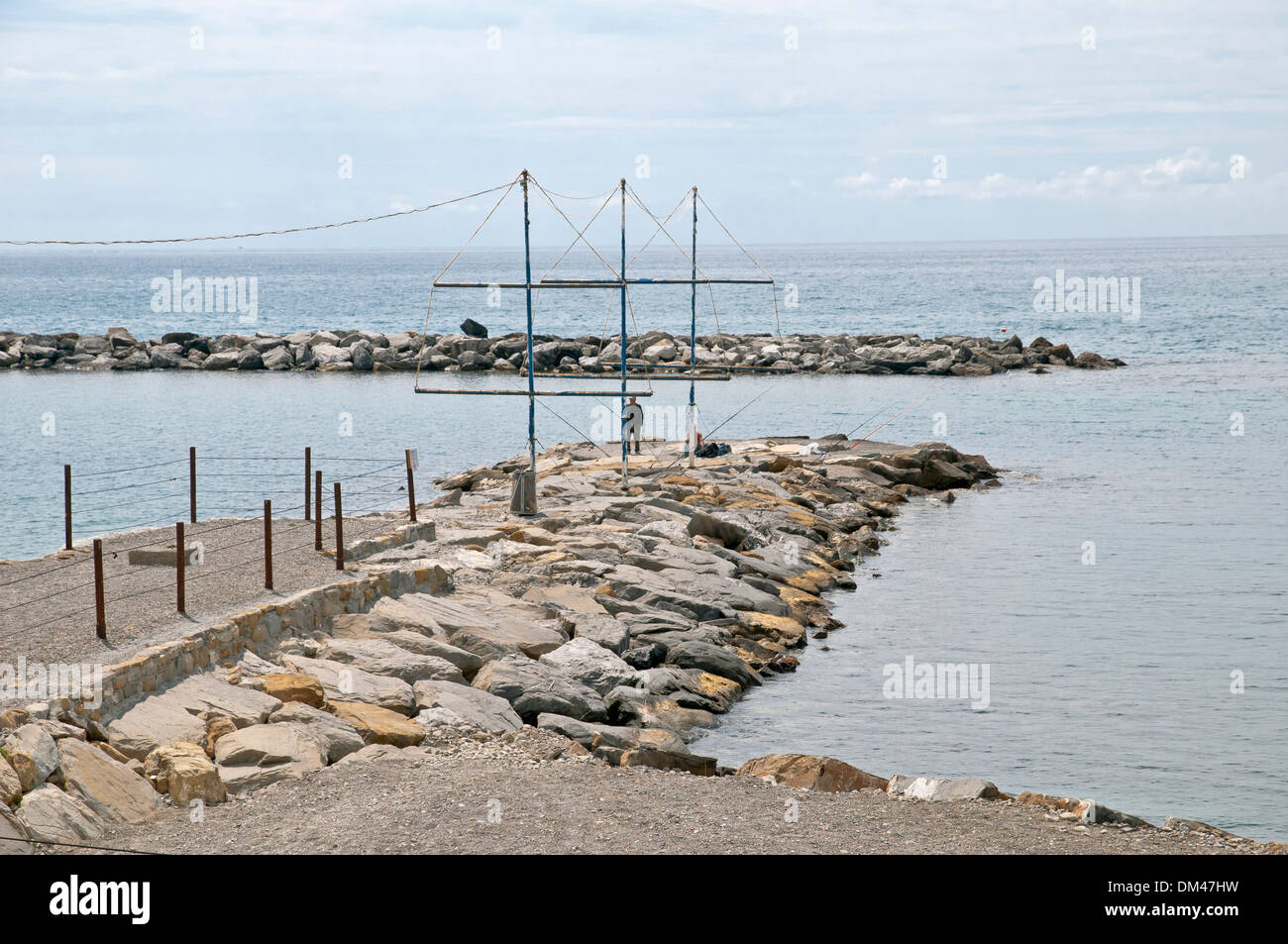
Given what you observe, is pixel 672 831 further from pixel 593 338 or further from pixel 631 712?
pixel 593 338

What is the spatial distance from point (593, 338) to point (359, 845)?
56857 millimetres

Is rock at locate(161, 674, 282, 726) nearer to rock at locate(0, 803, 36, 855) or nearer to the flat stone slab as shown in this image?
rock at locate(0, 803, 36, 855)

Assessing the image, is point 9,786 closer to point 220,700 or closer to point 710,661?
point 220,700

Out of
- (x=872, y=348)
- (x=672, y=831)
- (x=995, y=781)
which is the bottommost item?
(x=995, y=781)

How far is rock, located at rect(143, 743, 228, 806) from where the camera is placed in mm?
9086

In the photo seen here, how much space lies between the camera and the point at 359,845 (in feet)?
26.9

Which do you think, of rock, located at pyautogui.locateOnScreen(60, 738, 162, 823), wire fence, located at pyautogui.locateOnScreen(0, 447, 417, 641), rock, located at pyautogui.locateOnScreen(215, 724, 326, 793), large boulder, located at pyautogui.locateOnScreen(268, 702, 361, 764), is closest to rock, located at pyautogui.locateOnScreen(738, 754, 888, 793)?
large boulder, located at pyautogui.locateOnScreen(268, 702, 361, 764)

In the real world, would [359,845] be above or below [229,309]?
below

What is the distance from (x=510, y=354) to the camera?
192 ft

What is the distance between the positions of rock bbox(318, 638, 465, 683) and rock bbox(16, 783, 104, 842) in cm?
409

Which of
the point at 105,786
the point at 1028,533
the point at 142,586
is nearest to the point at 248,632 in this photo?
the point at 142,586

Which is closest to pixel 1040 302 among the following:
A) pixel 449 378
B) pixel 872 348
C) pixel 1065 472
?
pixel 872 348
